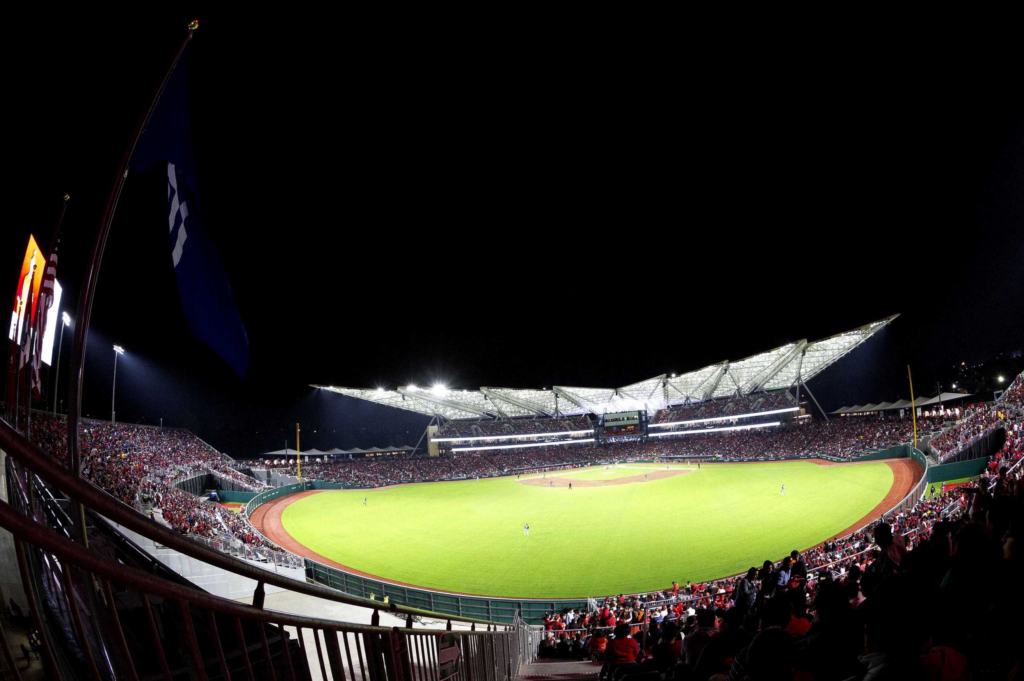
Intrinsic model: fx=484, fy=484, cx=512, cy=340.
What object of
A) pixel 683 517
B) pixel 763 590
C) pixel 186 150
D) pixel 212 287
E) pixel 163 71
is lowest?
pixel 683 517

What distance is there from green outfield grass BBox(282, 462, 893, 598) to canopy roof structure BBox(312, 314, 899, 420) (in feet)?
36.7

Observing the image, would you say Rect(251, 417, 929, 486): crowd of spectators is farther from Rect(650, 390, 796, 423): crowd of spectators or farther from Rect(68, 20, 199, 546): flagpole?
Rect(68, 20, 199, 546): flagpole

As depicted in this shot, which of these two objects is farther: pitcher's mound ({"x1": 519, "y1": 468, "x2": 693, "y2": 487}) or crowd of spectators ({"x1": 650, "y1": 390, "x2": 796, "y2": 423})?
crowd of spectators ({"x1": 650, "y1": 390, "x2": 796, "y2": 423})

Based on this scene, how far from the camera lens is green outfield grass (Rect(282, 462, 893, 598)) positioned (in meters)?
18.4

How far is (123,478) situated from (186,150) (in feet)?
78.5

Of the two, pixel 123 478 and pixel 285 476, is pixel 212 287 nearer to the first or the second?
pixel 123 478

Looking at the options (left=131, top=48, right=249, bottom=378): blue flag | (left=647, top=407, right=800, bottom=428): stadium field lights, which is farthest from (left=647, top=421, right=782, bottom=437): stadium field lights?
(left=131, top=48, right=249, bottom=378): blue flag

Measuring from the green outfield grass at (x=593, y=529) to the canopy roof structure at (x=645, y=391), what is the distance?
11182 millimetres

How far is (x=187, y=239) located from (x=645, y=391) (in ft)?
212

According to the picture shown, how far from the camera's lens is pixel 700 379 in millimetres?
58781

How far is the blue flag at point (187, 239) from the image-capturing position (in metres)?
5.23

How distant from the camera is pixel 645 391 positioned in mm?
65625

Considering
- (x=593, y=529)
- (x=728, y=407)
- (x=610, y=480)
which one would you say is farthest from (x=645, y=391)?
(x=593, y=529)

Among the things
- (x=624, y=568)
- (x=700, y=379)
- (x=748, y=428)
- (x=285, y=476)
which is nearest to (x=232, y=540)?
(x=624, y=568)
